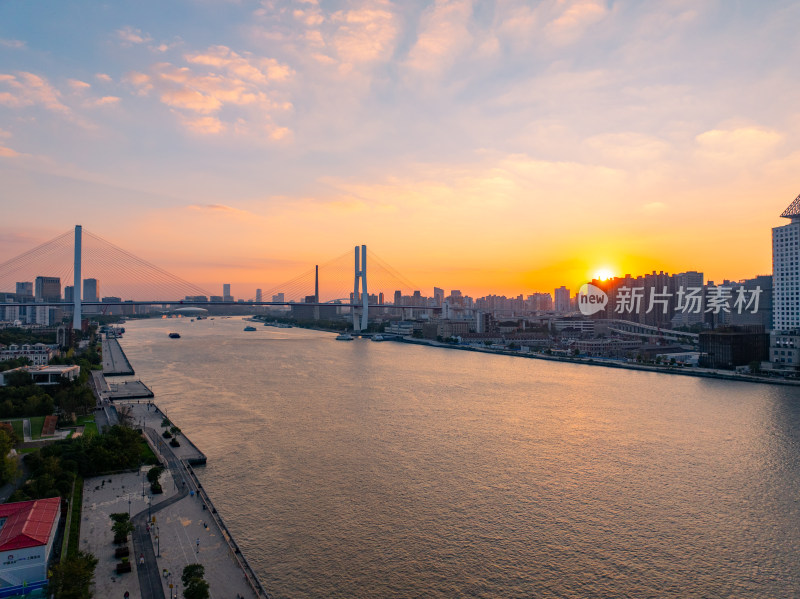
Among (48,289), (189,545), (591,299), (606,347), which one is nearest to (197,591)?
(189,545)

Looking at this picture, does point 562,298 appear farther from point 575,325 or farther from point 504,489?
point 504,489

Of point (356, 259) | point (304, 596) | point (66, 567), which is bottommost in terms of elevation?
point (304, 596)

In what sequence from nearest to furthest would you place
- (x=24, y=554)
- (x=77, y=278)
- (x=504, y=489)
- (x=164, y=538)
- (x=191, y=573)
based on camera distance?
(x=191, y=573) → (x=24, y=554) → (x=164, y=538) → (x=504, y=489) → (x=77, y=278)

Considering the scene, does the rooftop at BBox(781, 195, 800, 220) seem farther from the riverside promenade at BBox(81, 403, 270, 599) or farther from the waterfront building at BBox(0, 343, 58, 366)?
the waterfront building at BBox(0, 343, 58, 366)

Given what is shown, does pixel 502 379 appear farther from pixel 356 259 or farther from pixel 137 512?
pixel 356 259

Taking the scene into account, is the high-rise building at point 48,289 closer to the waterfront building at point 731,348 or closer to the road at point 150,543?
the road at point 150,543

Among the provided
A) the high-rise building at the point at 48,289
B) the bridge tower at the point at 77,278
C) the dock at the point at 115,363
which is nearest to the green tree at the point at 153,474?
the dock at the point at 115,363

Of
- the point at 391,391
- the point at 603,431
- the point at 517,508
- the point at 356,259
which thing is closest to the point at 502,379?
the point at 391,391
